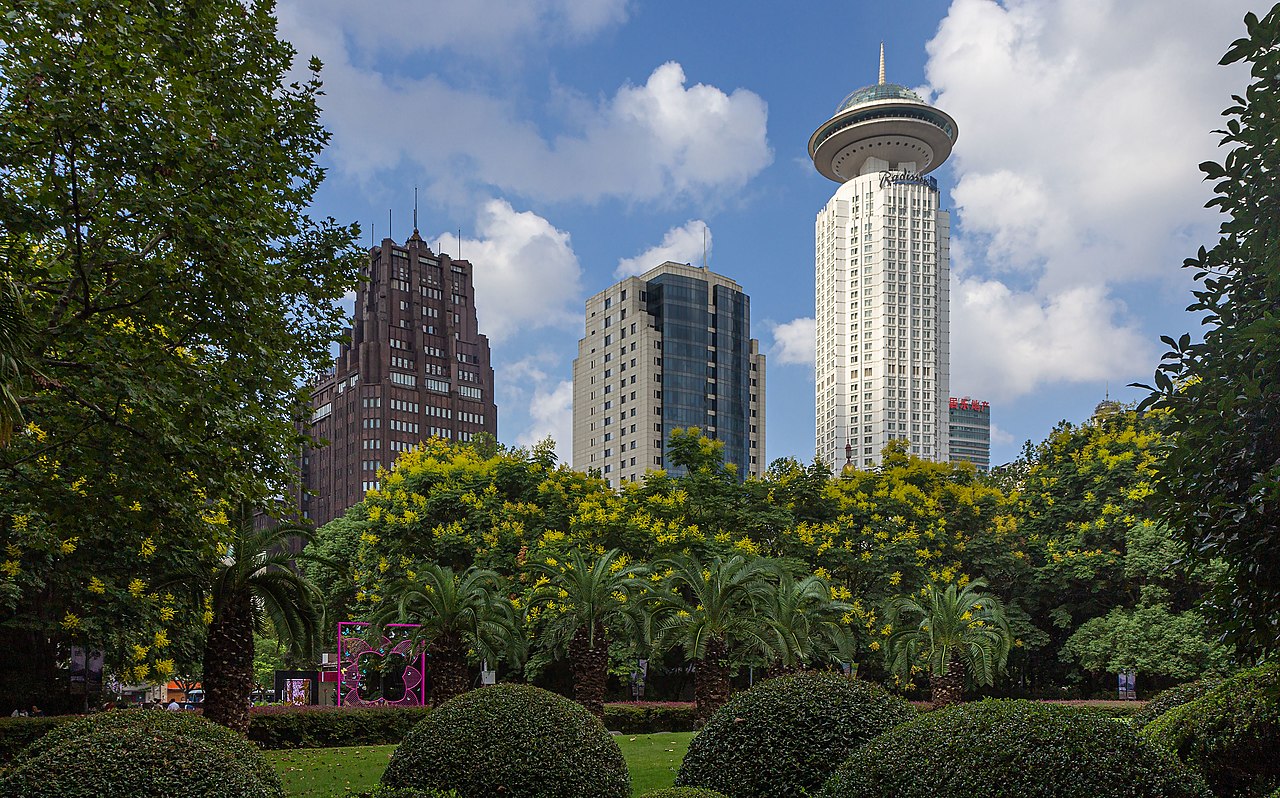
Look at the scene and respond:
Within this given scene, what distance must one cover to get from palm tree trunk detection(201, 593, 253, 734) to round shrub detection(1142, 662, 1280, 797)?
656 inches

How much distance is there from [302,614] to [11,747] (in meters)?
5.58

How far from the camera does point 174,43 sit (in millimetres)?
13500

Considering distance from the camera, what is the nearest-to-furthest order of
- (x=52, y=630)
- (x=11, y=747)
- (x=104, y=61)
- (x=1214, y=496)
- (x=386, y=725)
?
(x=1214, y=496), (x=104, y=61), (x=11, y=747), (x=52, y=630), (x=386, y=725)

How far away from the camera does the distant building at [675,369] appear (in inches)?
4560

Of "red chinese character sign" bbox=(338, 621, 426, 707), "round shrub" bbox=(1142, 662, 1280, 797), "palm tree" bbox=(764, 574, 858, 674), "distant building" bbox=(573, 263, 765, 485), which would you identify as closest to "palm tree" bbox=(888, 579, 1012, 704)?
"palm tree" bbox=(764, 574, 858, 674)

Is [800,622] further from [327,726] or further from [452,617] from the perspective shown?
[327,726]

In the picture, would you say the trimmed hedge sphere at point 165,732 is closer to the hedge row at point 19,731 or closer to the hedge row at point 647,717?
the hedge row at point 19,731

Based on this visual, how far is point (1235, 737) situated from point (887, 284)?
139691 mm

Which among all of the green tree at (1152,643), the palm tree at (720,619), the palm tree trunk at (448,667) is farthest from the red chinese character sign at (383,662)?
the green tree at (1152,643)

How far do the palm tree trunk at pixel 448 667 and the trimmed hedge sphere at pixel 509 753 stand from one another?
13.4 metres

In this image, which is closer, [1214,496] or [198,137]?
[1214,496]

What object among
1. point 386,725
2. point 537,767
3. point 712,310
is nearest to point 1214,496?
point 537,767

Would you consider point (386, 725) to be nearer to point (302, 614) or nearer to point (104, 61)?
point (302, 614)

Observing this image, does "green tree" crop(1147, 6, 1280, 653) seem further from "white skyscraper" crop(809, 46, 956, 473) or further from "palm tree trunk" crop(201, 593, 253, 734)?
"white skyscraper" crop(809, 46, 956, 473)
